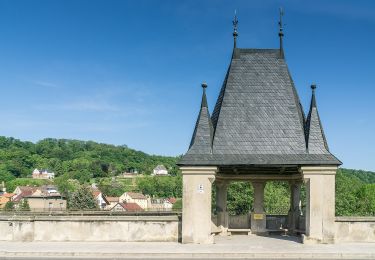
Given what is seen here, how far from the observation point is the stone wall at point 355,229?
72.0ft

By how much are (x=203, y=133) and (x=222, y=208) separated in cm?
512

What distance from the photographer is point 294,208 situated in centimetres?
2650

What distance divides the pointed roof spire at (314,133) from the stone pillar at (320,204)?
984 millimetres

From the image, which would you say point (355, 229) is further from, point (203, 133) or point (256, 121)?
point (203, 133)

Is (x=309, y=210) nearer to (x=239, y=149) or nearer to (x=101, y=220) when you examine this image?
(x=239, y=149)

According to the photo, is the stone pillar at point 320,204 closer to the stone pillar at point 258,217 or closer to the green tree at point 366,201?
the stone pillar at point 258,217

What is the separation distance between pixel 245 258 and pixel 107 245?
5.99 m

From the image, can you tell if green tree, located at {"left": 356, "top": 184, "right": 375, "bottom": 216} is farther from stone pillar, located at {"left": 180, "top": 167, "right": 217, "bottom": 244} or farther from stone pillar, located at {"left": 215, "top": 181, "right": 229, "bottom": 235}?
stone pillar, located at {"left": 180, "top": 167, "right": 217, "bottom": 244}

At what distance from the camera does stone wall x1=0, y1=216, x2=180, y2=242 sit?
22406 mm

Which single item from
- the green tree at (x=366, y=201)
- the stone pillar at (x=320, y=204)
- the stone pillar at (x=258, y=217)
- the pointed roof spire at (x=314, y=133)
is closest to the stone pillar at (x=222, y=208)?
the stone pillar at (x=258, y=217)

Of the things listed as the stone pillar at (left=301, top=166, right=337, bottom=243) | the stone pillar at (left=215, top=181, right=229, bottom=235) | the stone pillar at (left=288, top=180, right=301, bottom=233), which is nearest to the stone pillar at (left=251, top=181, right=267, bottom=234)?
the stone pillar at (left=215, top=181, right=229, bottom=235)

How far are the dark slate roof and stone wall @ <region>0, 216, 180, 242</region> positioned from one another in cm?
314

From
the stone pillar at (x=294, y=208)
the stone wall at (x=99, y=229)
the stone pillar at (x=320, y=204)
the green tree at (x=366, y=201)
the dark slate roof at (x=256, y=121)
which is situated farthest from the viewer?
the green tree at (x=366, y=201)

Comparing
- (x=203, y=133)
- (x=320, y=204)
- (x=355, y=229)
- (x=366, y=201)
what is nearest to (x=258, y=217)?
(x=320, y=204)
